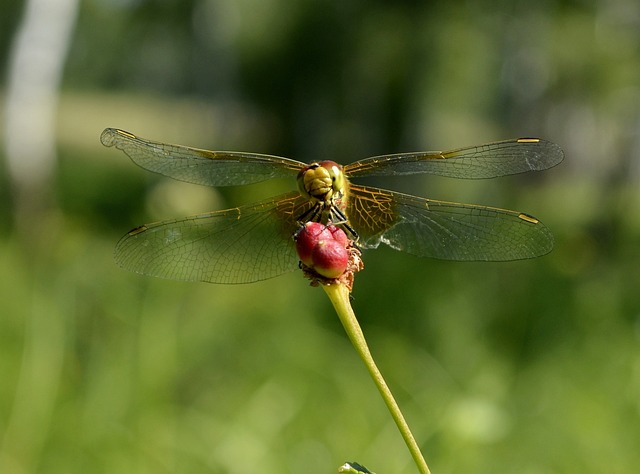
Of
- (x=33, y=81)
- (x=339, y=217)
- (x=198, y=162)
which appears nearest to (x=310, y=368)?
(x=198, y=162)

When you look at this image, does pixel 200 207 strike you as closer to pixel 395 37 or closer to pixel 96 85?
pixel 395 37

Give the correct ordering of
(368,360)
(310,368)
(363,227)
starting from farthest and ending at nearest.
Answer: (310,368)
(363,227)
(368,360)

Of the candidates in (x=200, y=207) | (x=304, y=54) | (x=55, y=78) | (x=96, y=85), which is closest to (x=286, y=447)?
(x=200, y=207)

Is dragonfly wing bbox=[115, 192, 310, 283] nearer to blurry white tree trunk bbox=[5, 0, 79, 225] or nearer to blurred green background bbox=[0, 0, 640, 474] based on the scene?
blurred green background bbox=[0, 0, 640, 474]

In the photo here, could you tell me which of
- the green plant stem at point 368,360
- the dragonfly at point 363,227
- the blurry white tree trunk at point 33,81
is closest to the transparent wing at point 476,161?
the dragonfly at point 363,227

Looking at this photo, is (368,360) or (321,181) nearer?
(368,360)

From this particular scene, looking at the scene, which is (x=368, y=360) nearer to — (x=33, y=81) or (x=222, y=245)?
(x=222, y=245)

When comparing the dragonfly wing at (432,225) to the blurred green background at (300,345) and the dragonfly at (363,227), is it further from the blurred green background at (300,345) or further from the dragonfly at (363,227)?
the blurred green background at (300,345)
